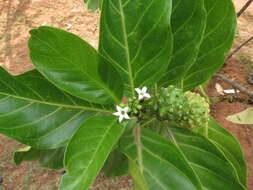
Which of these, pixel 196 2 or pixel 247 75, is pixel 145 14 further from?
pixel 247 75

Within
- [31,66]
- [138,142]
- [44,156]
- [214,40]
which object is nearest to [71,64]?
[138,142]

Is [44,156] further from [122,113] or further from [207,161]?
[207,161]

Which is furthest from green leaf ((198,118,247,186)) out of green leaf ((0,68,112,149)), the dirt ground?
the dirt ground

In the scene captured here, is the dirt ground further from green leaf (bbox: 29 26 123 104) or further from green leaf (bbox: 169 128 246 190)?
green leaf (bbox: 29 26 123 104)

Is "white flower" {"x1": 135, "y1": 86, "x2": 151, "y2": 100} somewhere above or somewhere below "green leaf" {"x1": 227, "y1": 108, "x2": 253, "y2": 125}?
above

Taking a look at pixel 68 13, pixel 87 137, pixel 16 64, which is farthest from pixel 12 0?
pixel 87 137
